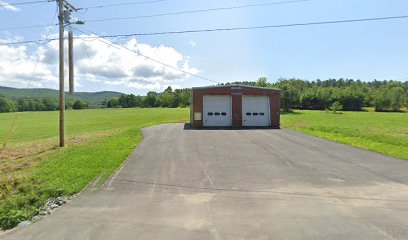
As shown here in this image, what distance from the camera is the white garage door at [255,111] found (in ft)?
91.9

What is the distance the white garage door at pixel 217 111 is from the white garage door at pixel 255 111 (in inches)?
57.7

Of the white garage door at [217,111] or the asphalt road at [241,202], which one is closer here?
the asphalt road at [241,202]

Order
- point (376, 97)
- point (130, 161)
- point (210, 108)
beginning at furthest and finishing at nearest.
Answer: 1. point (376, 97)
2. point (210, 108)
3. point (130, 161)

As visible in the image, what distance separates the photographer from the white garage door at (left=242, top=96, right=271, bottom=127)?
2802cm

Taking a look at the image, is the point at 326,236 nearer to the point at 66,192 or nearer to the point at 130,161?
the point at 66,192

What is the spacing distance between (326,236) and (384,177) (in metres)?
5.63

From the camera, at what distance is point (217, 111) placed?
91.5ft

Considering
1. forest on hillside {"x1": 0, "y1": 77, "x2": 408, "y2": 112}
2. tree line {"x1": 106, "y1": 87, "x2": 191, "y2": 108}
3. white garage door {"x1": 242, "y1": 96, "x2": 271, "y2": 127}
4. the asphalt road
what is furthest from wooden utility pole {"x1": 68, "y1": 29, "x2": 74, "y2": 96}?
tree line {"x1": 106, "y1": 87, "x2": 191, "y2": 108}

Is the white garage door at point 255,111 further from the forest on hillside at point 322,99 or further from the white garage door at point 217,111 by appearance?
the forest on hillside at point 322,99

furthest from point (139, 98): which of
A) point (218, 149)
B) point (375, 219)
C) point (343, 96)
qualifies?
point (375, 219)

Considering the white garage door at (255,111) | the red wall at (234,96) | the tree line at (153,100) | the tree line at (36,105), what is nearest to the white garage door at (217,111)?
the red wall at (234,96)

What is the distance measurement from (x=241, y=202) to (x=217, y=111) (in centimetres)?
2092

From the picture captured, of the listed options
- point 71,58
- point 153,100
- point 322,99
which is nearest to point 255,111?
point 71,58

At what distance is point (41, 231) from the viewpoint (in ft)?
19.0
